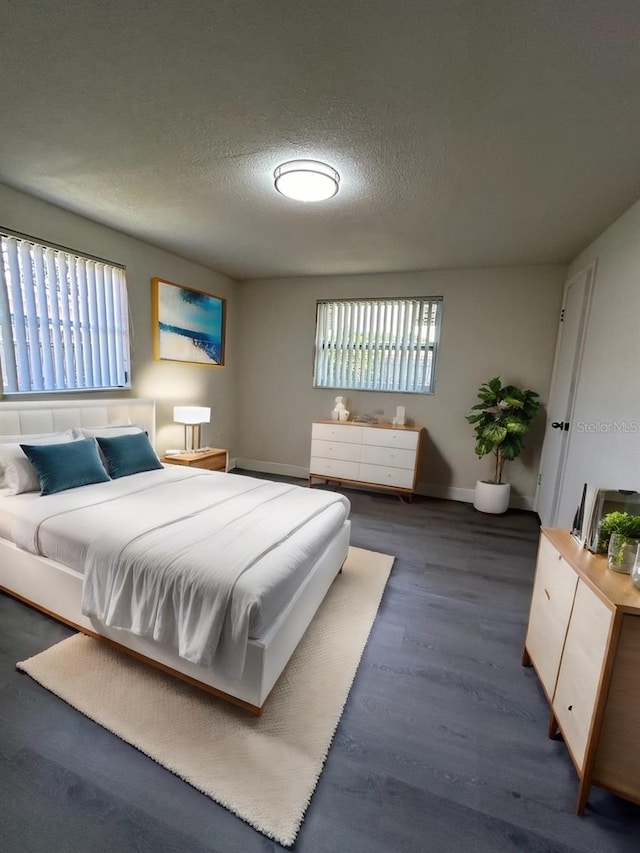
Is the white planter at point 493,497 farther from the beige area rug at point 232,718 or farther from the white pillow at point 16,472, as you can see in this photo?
the white pillow at point 16,472

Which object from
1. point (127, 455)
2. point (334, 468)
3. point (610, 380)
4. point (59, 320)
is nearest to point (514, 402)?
point (610, 380)

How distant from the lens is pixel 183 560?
159cm

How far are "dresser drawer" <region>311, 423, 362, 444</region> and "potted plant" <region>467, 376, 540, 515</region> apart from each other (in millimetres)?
1286

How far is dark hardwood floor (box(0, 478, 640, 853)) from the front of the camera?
1133 mm

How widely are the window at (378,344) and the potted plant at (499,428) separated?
2.37 ft

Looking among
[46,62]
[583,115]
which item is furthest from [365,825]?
[46,62]

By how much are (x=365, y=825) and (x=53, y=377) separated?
340 cm

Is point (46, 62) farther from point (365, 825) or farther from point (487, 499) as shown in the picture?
point (487, 499)

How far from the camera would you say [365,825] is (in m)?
1.17

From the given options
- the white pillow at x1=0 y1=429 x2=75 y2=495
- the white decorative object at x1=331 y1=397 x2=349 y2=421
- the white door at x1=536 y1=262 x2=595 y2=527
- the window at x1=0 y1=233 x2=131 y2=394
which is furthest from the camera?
the white decorative object at x1=331 y1=397 x2=349 y2=421

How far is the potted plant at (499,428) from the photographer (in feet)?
12.2

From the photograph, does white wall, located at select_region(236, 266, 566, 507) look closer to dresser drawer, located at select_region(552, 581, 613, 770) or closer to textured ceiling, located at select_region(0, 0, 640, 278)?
textured ceiling, located at select_region(0, 0, 640, 278)

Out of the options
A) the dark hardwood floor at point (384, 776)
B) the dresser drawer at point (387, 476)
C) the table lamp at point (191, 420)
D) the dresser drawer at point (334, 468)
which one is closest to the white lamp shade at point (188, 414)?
the table lamp at point (191, 420)

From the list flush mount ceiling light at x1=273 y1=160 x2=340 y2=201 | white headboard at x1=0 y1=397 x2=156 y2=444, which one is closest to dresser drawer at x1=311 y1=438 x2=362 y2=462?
white headboard at x1=0 y1=397 x2=156 y2=444
